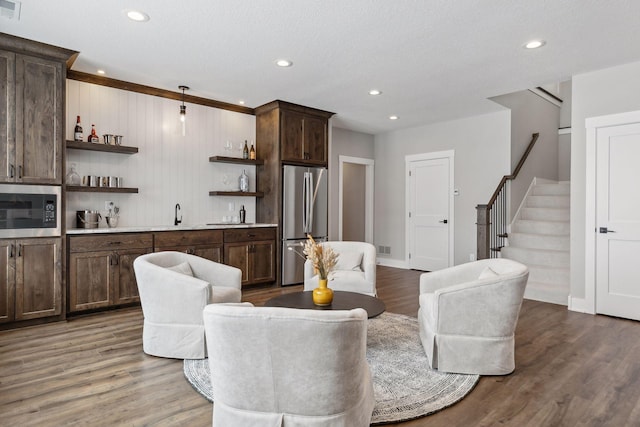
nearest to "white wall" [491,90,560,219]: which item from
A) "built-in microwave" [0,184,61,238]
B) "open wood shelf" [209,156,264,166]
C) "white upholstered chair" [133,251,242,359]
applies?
"open wood shelf" [209,156,264,166]

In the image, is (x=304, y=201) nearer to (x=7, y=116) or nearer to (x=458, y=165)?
(x=458, y=165)

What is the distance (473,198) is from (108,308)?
5.56 metres

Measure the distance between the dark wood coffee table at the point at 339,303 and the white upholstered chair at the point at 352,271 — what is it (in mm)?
512

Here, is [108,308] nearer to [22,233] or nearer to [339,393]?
[22,233]

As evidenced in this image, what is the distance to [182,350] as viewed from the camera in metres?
2.88

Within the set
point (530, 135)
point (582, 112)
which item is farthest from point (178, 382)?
point (530, 135)

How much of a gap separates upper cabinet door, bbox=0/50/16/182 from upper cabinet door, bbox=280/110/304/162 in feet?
10.0

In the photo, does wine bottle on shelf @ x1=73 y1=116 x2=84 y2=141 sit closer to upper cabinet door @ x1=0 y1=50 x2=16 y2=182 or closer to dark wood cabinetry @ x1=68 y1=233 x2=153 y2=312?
upper cabinet door @ x1=0 y1=50 x2=16 y2=182

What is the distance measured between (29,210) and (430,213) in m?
5.87

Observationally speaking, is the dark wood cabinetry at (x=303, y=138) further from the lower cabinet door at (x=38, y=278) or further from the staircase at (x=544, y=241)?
the staircase at (x=544, y=241)

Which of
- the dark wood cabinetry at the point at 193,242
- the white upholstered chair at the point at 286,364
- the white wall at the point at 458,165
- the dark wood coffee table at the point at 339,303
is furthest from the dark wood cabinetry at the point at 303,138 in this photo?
the white upholstered chair at the point at 286,364

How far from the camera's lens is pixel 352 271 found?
4.19 metres

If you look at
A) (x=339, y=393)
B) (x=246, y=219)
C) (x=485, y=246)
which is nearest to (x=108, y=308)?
(x=246, y=219)

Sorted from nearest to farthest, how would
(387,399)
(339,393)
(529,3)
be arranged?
(339,393) < (387,399) < (529,3)
